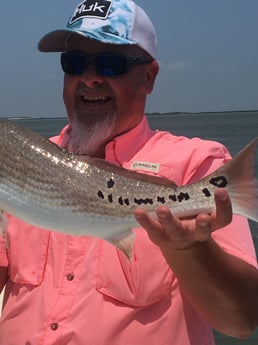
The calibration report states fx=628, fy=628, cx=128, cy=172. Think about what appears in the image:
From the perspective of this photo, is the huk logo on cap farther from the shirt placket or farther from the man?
the shirt placket

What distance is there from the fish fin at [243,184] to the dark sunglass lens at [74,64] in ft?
4.64

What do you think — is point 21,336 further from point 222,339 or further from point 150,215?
point 222,339

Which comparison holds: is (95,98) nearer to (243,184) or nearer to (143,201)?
(143,201)

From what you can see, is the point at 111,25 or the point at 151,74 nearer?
the point at 111,25

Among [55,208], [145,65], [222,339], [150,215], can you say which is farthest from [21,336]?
[222,339]

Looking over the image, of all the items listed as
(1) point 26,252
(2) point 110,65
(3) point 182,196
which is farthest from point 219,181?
(1) point 26,252

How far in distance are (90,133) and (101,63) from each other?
459mm

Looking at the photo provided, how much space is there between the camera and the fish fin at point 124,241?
3305mm

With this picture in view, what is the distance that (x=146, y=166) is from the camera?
3.92 metres

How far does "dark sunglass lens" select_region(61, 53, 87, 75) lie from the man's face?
3 cm

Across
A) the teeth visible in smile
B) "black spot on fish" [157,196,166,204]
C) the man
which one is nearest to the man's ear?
the man

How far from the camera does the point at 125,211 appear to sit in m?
3.29

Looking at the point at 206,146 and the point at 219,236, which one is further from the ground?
the point at 206,146

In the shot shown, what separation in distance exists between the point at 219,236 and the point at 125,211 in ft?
2.01
